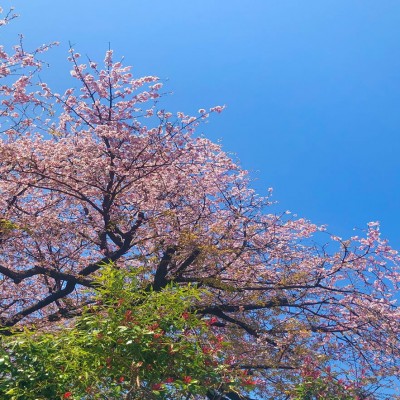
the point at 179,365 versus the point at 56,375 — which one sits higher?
the point at 179,365

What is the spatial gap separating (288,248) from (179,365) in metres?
6.05

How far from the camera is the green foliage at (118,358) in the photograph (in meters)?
4.86

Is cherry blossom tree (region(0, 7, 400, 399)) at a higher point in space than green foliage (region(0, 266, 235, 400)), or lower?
higher

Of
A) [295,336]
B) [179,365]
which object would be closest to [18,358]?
[179,365]

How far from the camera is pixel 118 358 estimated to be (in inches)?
194

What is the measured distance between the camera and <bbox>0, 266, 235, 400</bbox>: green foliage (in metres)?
4.86

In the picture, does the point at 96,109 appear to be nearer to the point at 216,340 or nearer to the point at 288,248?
the point at 288,248

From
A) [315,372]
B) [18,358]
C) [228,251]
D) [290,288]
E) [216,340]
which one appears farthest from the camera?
[290,288]

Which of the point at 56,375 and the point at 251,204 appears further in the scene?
the point at 251,204

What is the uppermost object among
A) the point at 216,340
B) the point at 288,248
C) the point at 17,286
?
the point at 288,248

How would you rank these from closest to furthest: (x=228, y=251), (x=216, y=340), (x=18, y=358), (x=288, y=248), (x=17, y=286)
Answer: (x=18, y=358), (x=216, y=340), (x=228, y=251), (x=288, y=248), (x=17, y=286)

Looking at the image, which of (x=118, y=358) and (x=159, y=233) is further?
(x=159, y=233)

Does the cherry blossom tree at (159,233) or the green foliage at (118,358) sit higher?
the cherry blossom tree at (159,233)

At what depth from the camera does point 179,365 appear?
16.8 ft
